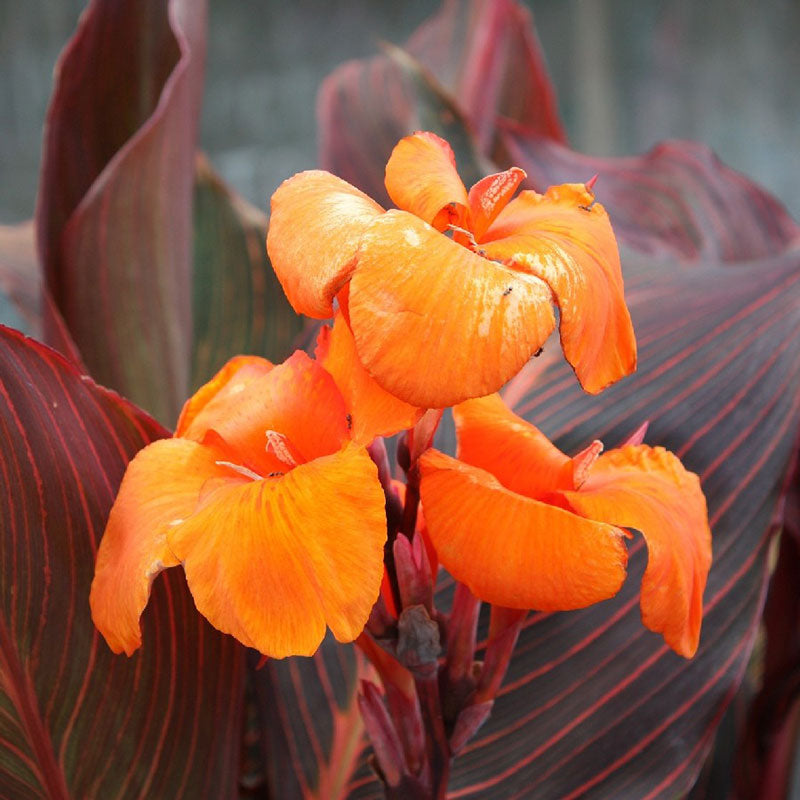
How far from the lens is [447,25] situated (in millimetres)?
866

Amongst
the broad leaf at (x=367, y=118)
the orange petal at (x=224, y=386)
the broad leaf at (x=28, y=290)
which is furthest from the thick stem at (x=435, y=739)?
the broad leaf at (x=367, y=118)

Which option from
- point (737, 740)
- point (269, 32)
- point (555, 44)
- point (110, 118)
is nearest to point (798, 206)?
point (555, 44)

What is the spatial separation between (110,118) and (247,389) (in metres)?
0.34

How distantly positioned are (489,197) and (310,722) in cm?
30

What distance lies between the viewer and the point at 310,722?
0.48 metres

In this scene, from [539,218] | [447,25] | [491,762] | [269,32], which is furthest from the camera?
[269,32]

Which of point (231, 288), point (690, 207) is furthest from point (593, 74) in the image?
point (231, 288)

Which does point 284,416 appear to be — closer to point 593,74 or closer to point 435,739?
point 435,739

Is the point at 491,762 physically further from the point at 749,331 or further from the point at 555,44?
the point at 555,44

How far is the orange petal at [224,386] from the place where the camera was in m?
0.34

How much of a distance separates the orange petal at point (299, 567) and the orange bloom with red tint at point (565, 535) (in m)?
0.03

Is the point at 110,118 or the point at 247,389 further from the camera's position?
the point at 110,118

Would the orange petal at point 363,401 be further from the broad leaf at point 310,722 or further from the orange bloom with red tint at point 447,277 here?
the broad leaf at point 310,722

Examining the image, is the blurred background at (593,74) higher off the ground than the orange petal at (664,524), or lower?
lower
